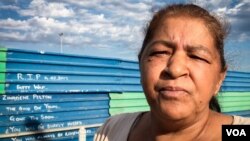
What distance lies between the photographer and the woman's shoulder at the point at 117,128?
152 cm

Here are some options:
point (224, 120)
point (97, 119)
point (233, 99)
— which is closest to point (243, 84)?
point (233, 99)

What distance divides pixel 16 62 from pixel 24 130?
3.28 feet

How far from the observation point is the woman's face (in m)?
1.14

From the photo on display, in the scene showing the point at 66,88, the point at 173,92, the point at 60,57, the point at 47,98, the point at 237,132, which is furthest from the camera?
the point at 66,88

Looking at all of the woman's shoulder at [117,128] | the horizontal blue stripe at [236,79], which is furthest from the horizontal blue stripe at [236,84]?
the woman's shoulder at [117,128]

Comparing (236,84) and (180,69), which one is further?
(236,84)

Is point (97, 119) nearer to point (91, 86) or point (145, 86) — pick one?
point (91, 86)

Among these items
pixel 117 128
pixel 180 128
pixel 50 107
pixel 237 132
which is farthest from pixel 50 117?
pixel 237 132

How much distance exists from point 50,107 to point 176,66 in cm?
397

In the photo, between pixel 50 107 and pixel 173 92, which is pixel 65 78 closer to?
pixel 50 107

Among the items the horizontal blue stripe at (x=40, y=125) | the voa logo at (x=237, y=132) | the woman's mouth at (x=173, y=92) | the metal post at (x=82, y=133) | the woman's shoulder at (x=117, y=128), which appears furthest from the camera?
the metal post at (x=82, y=133)

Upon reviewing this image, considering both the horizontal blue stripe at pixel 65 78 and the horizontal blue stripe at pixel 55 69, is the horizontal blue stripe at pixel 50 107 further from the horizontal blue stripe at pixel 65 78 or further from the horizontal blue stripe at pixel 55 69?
the horizontal blue stripe at pixel 55 69

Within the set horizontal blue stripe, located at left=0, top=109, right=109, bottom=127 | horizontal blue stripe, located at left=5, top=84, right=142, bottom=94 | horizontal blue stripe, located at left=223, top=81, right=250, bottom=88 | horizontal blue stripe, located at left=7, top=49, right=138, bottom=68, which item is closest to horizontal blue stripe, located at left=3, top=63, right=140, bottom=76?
horizontal blue stripe, located at left=7, top=49, right=138, bottom=68

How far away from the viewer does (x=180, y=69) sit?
44.8 inches
